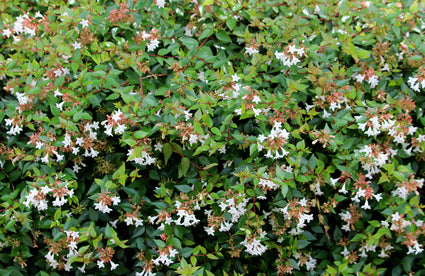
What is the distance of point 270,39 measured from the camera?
95.1 inches

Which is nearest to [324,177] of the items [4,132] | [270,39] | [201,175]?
[201,175]

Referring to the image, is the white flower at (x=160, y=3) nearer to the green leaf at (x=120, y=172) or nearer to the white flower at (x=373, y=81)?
the green leaf at (x=120, y=172)

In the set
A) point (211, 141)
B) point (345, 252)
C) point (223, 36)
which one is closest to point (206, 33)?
point (223, 36)

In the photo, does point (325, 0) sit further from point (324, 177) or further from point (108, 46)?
point (108, 46)

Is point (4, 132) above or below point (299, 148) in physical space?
below

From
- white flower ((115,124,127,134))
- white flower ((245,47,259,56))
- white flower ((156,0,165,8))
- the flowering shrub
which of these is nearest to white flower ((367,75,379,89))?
the flowering shrub

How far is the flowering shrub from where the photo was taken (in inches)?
84.8

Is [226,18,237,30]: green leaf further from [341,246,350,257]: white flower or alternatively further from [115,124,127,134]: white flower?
[341,246,350,257]: white flower

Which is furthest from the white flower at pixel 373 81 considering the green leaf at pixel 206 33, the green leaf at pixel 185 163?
the green leaf at pixel 185 163

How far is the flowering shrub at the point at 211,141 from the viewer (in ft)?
7.07

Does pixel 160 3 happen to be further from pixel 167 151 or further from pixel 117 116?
pixel 167 151

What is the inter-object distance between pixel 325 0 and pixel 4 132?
2333 mm

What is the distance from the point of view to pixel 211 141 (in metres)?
2.06

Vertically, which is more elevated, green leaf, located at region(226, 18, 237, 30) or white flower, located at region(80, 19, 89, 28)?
green leaf, located at region(226, 18, 237, 30)
